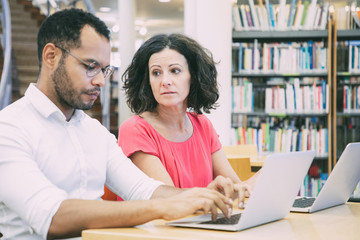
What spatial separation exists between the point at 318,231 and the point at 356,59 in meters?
3.99

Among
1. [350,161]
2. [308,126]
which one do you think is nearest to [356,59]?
[308,126]

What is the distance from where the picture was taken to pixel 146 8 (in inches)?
377

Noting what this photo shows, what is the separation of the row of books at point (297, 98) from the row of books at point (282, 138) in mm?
203

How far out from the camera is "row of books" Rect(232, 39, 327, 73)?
15.8ft

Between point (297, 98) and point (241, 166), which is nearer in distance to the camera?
point (241, 166)

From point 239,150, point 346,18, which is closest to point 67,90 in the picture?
point 239,150

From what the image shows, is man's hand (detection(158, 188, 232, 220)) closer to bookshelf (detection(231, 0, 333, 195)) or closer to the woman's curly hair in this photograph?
the woman's curly hair

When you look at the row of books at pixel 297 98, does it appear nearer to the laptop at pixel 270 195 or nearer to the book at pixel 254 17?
the book at pixel 254 17

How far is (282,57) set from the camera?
4801 millimetres

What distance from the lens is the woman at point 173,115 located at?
186 centimetres

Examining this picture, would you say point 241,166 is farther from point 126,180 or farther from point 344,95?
point 344,95

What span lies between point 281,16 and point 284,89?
2.38ft

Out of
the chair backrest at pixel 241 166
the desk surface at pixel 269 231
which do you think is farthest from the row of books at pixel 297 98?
the desk surface at pixel 269 231

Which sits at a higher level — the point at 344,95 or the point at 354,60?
the point at 354,60
